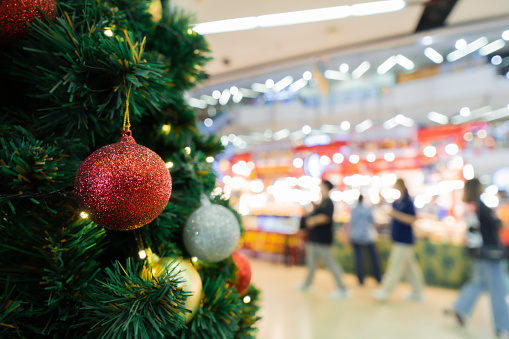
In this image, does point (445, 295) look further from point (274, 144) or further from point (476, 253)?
point (274, 144)

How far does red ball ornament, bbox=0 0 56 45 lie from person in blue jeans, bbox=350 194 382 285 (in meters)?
4.24

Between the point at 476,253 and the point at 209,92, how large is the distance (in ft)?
16.6

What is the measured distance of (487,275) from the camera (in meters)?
2.63

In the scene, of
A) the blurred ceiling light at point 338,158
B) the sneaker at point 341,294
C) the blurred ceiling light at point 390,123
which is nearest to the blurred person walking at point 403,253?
the sneaker at point 341,294

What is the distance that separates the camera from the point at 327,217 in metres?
3.82

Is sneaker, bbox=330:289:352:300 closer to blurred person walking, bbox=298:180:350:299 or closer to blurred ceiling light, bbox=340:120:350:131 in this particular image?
blurred person walking, bbox=298:180:350:299

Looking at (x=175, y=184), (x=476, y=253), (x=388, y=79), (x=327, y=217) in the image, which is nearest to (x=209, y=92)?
(x=327, y=217)

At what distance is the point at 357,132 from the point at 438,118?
201 cm

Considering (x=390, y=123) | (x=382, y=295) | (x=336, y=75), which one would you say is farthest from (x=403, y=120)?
(x=382, y=295)

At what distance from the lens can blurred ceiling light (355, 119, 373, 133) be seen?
24.9 feet

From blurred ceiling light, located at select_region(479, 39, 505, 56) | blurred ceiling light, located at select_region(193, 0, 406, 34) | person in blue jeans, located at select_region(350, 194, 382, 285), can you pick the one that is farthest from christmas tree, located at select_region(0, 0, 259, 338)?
blurred ceiling light, located at select_region(479, 39, 505, 56)

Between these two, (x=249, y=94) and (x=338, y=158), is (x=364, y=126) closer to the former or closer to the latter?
(x=338, y=158)

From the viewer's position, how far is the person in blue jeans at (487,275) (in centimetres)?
253

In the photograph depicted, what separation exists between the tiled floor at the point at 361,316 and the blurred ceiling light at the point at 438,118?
464 cm
